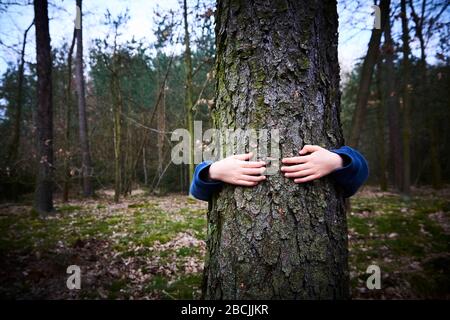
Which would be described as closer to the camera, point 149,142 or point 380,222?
point 380,222

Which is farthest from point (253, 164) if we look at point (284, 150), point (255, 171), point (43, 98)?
point (43, 98)

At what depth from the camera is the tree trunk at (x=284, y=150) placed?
142cm

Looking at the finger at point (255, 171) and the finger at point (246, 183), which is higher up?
the finger at point (255, 171)

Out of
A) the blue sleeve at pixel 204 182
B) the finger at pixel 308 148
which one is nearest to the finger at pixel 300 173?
the finger at pixel 308 148

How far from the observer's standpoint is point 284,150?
1485mm

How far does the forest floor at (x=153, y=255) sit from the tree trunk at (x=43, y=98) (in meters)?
1.45

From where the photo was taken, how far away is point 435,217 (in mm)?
7551

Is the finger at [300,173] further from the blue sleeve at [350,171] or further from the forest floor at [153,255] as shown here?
the forest floor at [153,255]

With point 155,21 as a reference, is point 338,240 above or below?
below

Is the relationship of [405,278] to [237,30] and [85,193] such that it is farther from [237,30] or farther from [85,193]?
[85,193]

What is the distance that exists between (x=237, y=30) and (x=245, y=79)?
0.31 metres
